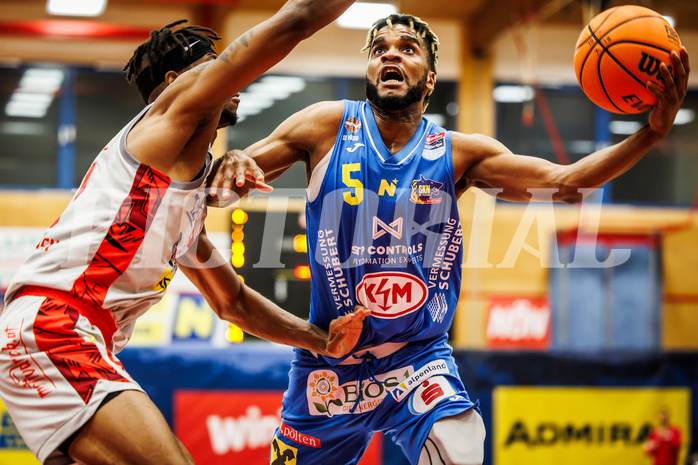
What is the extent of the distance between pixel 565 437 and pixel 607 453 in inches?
16.3

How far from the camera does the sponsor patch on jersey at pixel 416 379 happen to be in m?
3.20

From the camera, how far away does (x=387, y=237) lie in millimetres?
3287

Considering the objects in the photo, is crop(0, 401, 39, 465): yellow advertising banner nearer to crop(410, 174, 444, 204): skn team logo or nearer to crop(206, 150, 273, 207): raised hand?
crop(206, 150, 273, 207): raised hand

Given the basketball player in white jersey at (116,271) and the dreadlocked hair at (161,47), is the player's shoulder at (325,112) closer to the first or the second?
the dreadlocked hair at (161,47)

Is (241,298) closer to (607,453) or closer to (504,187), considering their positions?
(504,187)

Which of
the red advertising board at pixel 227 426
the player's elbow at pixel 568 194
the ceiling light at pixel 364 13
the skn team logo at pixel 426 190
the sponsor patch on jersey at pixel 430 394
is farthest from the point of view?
the ceiling light at pixel 364 13

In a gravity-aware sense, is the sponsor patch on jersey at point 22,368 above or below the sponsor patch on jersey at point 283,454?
above

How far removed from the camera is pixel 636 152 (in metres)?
3.01

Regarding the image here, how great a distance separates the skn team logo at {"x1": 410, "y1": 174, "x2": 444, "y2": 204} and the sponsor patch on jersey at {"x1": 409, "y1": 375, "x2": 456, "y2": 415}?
0.81 metres

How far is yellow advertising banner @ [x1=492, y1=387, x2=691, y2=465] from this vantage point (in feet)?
21.5

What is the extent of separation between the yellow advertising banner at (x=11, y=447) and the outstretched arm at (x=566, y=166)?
4.56 meters

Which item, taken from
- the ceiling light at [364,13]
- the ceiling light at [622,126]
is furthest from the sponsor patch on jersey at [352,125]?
the ceiling light at [622,126]

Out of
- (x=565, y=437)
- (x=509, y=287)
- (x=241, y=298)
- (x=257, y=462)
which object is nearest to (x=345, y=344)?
(x=241, y=298)

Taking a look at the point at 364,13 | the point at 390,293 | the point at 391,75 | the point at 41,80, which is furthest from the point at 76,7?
the point at 390,293
